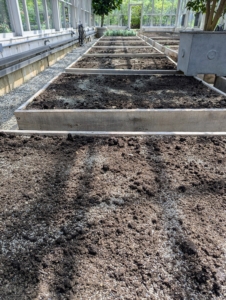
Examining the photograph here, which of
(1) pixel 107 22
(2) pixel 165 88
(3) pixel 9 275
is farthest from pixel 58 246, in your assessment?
(1) pixel 107 22

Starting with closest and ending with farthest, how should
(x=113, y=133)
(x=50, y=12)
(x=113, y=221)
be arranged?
(x=113, y=221)
(x=113, y=133)
(x=50, y=12)

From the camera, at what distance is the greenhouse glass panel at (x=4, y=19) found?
487 centimetres

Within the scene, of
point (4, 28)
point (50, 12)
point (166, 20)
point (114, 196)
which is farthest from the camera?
point (166, 20)

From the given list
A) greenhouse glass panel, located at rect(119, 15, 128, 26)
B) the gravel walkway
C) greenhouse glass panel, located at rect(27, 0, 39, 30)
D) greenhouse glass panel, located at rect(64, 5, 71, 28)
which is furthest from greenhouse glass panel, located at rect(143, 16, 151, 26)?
the gravel walkway

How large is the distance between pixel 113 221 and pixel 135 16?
81.6 ft

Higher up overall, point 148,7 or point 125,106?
point 148,7

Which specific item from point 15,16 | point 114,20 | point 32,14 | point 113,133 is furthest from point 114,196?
point 114,20

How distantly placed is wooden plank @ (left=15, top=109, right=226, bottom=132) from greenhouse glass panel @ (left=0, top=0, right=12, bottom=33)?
3.51 m

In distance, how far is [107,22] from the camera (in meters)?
21.5

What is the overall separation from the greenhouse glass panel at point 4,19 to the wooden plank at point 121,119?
3.51 metres

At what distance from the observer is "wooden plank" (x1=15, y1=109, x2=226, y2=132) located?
104 inches

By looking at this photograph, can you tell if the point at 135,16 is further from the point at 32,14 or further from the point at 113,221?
the point at 113,221

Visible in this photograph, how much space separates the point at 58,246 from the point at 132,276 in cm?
44

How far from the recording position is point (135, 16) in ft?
71.7
